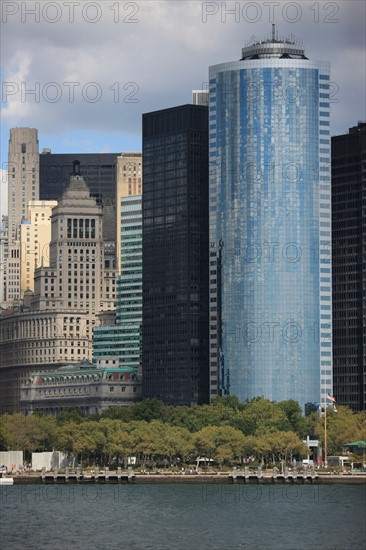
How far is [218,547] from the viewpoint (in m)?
186

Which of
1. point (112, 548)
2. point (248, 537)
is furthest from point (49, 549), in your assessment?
point (248, 537)

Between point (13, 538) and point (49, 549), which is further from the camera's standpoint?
point (13, 538)

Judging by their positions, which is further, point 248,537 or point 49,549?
point 248,537

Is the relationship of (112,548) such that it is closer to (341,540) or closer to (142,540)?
(142,540)

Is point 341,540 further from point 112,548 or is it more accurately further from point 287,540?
point 112,548

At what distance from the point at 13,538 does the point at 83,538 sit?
24.3 feet

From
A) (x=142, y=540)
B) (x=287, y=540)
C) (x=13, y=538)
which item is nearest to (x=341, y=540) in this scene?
(x=287, y=540)

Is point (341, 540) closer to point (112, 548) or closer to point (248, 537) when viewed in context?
point (248, 537)

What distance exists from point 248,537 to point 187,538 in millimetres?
6480

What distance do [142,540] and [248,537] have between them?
1133 centimetres

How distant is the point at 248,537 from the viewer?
19625 centimetres

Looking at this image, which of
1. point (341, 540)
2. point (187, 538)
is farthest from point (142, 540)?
point (341, 540)

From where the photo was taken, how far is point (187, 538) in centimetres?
19538

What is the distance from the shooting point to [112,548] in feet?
608
